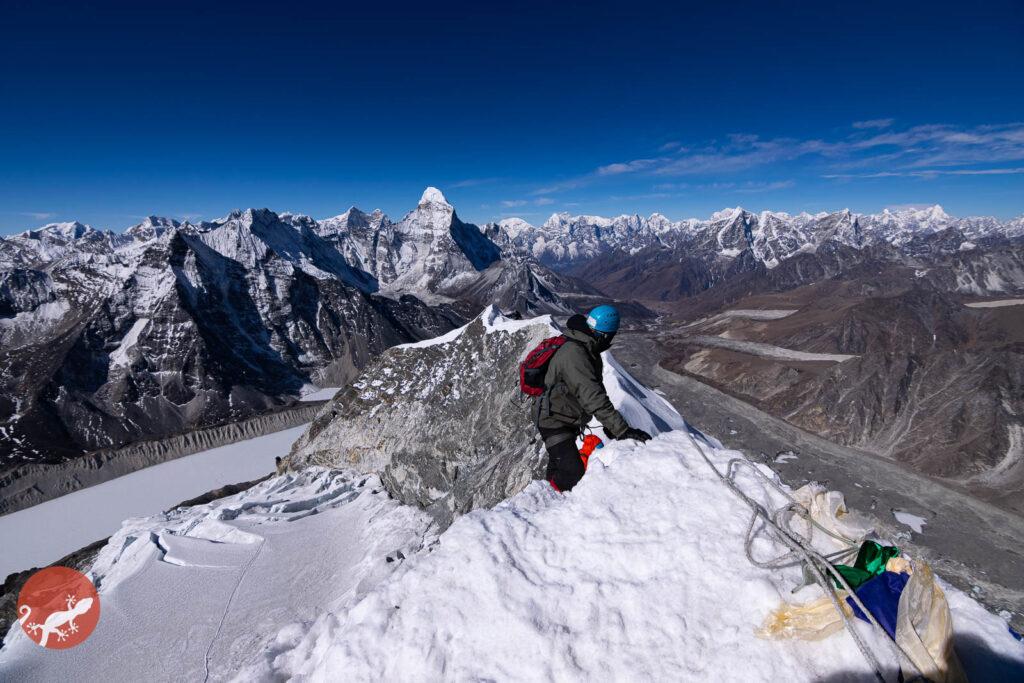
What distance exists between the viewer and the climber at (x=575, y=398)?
7285 millimetres

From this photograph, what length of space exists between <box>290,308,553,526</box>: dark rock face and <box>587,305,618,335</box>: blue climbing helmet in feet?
20.6

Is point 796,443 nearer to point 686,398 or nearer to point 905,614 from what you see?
point 686,398

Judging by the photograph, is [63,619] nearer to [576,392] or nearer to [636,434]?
[576,392]

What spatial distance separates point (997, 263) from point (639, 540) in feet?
925

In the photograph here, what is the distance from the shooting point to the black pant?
7.71m

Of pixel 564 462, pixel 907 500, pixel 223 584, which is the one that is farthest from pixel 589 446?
pixel 907 500

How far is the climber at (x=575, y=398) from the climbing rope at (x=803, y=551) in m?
1.95

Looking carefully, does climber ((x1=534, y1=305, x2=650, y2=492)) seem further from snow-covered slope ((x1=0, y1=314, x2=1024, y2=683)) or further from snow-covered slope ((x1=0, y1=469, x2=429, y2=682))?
snow-covered slope ((x1=0, y1=469, x2=429, y2=682))

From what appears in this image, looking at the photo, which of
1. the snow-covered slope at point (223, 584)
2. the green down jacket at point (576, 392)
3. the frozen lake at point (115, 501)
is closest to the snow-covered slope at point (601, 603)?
the green down jacket at point (576, 392)

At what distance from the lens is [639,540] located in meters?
5.57

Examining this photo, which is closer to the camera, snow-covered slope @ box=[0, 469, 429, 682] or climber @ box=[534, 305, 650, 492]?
climber @ box=[534, 305, 650, 492]

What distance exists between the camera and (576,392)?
7.42 meters

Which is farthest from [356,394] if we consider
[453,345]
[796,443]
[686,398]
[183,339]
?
[183,339]

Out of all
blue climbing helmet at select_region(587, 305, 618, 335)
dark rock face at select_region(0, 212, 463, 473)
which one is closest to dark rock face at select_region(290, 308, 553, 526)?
blue climbing helmet at select_region(587, 305, 618, 335)
